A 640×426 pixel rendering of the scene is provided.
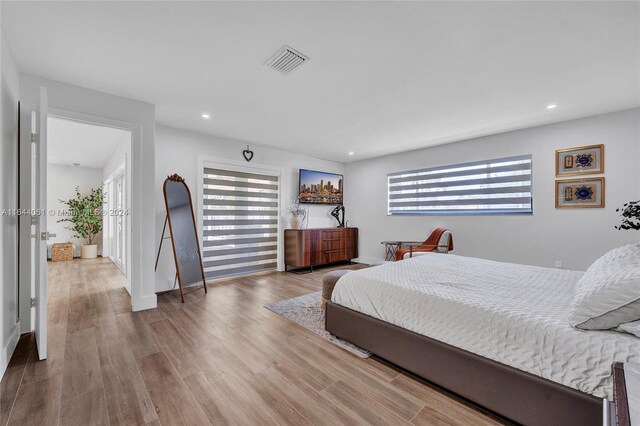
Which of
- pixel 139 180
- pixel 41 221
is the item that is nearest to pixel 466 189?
pixel 139 180

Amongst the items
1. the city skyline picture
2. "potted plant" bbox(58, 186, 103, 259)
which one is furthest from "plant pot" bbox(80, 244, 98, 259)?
the city skyline picture

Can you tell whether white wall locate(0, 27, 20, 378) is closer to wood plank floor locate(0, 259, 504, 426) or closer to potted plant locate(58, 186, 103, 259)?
wood plank floor locate(0, 259, 504, 426)

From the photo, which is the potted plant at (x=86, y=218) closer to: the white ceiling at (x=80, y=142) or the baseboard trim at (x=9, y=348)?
the white ceiling at (x=80, y=142)

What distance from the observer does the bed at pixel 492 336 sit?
1.23 m

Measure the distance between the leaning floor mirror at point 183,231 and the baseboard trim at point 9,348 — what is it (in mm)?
1458

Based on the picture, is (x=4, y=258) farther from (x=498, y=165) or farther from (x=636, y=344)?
(x=498, y=165)

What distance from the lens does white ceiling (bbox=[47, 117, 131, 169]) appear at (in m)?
4.00

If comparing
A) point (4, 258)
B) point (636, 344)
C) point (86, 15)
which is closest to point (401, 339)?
point (636, 344)

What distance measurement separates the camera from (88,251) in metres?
6.75

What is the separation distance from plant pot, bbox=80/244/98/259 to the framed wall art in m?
9.80

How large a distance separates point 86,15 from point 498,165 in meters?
5.13

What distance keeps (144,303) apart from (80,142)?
371 centimetres

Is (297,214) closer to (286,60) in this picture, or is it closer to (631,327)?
(286,60)

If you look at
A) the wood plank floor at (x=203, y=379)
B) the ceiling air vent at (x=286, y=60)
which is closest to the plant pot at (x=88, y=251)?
the wood plank floor at (x=203, y=379)
